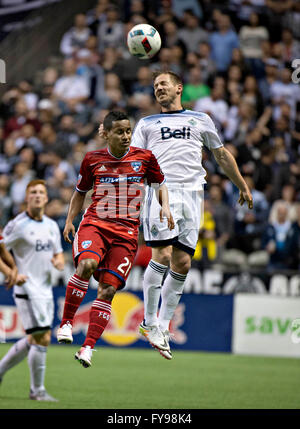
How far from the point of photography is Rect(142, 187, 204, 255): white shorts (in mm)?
7493

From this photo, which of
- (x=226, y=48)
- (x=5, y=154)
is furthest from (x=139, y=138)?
(x=226, y=48)

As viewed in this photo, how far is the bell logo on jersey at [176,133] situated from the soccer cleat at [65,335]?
204 cm

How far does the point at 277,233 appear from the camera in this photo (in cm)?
1484

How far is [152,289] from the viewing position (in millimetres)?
7645

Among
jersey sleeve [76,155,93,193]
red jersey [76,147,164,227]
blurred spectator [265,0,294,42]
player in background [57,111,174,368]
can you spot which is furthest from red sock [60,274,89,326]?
blurred spectator [265,0,294,42]

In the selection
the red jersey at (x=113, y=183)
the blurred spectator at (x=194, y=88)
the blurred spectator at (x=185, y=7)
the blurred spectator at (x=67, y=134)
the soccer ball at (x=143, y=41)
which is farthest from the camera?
the blurred spectator at (x=185, y=7)

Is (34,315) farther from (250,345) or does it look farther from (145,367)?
(250,345)

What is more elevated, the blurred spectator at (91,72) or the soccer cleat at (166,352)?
the blurred spectator at (91,72)

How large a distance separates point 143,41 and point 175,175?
1325mm

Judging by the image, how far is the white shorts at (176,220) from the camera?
7.49 m

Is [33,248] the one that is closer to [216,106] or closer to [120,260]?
[120,260]

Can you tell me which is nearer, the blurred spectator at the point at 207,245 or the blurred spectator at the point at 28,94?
the blurred spectator at the point at 207,245

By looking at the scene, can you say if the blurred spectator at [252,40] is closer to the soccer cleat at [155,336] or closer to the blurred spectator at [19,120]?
the blurred spectator at [19,120]

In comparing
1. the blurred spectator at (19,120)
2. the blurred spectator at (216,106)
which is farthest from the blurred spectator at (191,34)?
the blurred spectator at (19,120)
